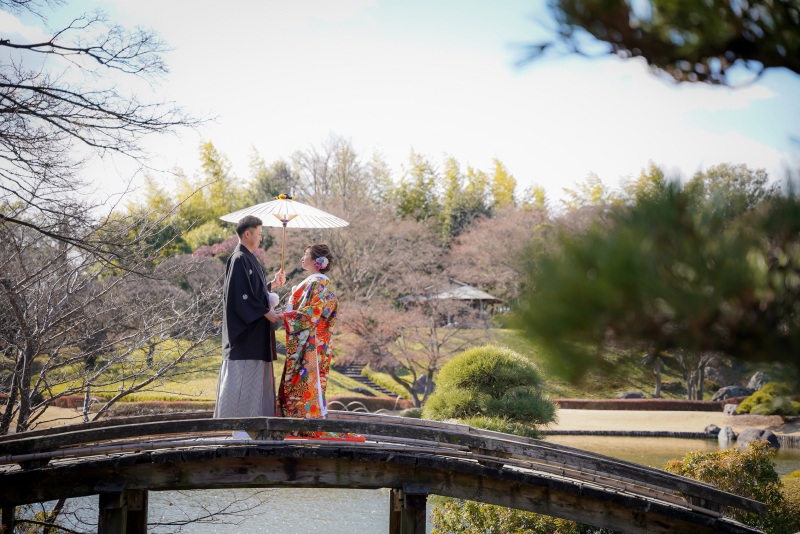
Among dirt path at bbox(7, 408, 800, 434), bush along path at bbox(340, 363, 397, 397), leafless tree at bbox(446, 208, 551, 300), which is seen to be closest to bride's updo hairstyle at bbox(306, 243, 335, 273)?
dirt path at bbox(7, 408, 800, 434)

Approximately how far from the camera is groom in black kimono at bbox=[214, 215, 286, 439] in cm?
600

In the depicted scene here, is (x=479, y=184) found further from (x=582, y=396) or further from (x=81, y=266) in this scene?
(x=81, y=266)

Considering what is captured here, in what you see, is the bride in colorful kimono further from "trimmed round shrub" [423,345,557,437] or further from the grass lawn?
the grass lawn

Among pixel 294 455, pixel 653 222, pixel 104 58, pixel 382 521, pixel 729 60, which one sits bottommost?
pixel 382 521

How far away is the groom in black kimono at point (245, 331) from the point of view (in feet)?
19.7

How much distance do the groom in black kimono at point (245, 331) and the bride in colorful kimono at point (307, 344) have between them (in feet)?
0.90

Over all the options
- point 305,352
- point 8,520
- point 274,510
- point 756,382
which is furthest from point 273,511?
point 756,382

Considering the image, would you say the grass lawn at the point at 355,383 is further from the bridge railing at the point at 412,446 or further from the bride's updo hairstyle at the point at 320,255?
the bride's updo hairstyle at the point at 320,255

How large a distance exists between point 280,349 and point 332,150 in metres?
8.12

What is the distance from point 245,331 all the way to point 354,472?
1365mm

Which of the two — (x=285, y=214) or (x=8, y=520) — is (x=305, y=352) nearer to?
(x=285, y=214)

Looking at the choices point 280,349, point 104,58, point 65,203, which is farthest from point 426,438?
point 280,349

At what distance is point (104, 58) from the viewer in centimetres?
559

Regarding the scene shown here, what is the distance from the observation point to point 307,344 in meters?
6.34
